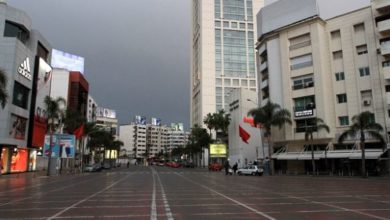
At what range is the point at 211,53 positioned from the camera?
14612 cm

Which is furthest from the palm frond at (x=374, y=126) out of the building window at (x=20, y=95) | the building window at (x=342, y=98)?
the building window at (x=20, y=95)

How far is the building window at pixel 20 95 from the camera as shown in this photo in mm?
55438

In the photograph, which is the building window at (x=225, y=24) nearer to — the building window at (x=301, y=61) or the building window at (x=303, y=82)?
the building window at (x=301, y=61)

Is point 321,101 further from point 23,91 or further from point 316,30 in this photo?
point 23,91

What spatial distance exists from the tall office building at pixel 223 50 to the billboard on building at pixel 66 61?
50.3m

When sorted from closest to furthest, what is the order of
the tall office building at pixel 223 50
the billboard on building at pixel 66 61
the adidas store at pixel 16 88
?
the adidas store at pixel 16 88 < the billboard on building at pixel 66 61 < the tall office building at pixel 223 50

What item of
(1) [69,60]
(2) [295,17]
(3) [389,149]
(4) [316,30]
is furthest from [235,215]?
(1) [69,60]

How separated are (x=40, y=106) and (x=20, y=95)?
25.2 feet

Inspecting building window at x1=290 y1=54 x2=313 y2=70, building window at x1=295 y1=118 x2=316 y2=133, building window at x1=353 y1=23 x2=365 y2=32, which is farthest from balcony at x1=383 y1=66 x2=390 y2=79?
building window at x1=295 y1=118 x2=316 y2=133

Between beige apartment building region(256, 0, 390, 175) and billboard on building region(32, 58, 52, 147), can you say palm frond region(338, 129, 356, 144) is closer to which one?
beige apartment building region(256, 0, 390, 175)

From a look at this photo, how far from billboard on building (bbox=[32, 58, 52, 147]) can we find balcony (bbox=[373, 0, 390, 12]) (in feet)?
171

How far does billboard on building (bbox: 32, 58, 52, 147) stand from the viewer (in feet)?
206

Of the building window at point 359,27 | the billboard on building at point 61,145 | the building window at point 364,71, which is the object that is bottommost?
the billboard on building at point 61,145

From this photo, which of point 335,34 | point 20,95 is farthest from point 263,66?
point 20,95
